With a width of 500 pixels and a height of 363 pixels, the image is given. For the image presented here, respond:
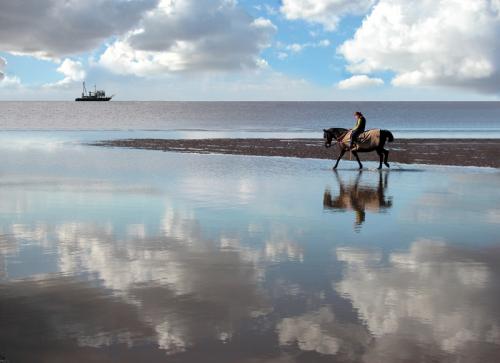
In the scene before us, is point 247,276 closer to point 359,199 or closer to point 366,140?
point 359,199

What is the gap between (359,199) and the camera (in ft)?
49.9

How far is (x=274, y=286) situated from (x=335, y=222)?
15.3 feet

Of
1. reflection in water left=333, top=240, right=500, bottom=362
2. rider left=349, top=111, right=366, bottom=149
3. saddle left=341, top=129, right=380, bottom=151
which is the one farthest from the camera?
saddle left=341, top=129, right=380, bottom=151

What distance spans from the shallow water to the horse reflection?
0.23ft

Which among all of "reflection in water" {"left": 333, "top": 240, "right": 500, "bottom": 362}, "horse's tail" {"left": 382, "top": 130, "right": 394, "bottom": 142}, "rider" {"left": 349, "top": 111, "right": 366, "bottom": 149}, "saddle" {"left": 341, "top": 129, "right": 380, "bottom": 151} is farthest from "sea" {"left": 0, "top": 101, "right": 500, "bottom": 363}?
"saddle" {"left": 341, "top": 129, "right": 380, "bottom": 151}

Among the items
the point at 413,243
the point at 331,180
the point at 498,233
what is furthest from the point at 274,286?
the point at 331,180

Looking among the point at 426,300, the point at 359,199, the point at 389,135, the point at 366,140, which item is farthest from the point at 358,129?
the point at 426,300

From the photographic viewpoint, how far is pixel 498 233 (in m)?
11.0

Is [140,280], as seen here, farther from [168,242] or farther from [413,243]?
[413,243]

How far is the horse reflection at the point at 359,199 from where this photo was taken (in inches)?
535

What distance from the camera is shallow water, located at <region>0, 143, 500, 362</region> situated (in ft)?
18.4

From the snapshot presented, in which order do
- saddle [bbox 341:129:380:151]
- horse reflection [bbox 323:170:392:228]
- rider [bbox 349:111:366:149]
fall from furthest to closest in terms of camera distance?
saddle [bbox 341:129:380:151] < rider [bbox 349:111:366:149] < horse reflection [bbox 323:170:392:228]

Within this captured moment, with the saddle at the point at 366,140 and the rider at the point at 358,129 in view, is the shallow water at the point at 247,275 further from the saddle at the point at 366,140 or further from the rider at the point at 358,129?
the saddle at the point at 366,140

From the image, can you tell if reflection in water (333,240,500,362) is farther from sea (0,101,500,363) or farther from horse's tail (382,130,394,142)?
horse's tail (382,130,394,142)
